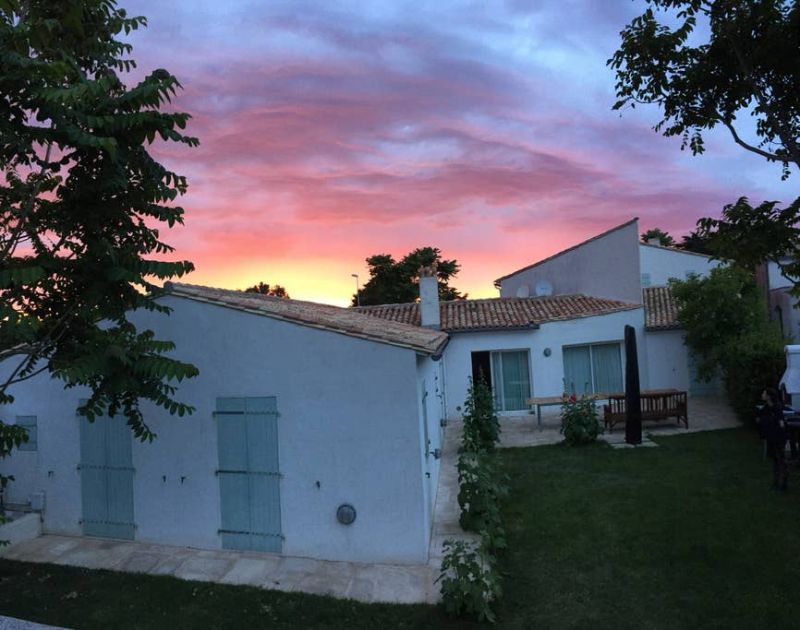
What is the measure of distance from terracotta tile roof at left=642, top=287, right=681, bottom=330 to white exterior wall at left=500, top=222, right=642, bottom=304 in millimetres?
962

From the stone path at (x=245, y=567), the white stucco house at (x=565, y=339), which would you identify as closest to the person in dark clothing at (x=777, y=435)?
the stone path at (x=245, y=567)

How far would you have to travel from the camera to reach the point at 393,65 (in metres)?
12.2

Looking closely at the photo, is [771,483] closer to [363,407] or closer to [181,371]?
[363,407]

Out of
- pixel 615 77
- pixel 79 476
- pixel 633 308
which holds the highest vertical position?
pixel 615 77

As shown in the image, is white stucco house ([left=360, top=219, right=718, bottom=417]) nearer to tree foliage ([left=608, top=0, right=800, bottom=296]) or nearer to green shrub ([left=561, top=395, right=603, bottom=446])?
green shrub ([left=561, top=395, right=603, bottom=446])

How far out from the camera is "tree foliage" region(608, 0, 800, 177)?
6.76 meters

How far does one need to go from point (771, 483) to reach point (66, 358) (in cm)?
1241

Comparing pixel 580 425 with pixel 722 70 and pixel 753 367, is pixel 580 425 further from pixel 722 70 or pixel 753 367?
pixel 722 70

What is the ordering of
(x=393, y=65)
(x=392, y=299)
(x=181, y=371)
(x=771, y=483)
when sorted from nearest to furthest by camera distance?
(x=181, y=371)
(x=771, y=483)
(x=393, y=65)
(x=392, y=299)

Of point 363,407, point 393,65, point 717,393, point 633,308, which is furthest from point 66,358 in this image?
point 717,393

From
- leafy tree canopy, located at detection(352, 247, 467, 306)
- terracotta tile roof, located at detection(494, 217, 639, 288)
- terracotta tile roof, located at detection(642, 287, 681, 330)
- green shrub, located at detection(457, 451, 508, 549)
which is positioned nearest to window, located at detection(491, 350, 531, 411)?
terracotta tile roof, located at detection(642, 287, 681, 330)

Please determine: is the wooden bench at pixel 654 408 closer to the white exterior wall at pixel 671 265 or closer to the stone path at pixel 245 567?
the stone path at pixel 245 567

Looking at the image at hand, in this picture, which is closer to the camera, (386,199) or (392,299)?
(386,199)

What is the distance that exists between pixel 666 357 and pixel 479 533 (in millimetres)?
16351
